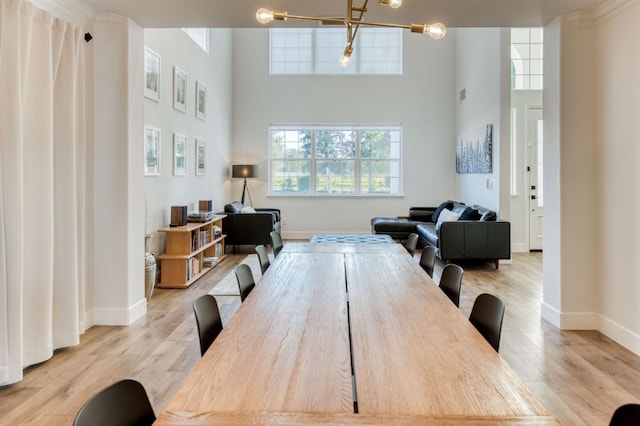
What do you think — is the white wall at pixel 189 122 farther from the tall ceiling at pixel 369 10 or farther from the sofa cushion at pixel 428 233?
the sofa cushion at pixel 428 233

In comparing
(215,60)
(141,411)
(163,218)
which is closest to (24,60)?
(141,411)

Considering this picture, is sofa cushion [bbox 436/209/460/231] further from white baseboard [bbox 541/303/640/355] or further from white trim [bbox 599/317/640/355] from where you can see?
white trim [bbox 599/317/640/355]

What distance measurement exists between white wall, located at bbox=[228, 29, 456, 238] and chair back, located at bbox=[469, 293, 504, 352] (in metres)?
6.74

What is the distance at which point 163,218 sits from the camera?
5027 millimetres

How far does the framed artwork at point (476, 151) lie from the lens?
6449mm

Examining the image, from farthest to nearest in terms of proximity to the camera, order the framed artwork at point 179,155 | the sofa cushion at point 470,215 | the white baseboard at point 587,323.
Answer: the sofa cushion at point 470,215
the framed artwork at point 179,155
the white baseboard at point 587,323

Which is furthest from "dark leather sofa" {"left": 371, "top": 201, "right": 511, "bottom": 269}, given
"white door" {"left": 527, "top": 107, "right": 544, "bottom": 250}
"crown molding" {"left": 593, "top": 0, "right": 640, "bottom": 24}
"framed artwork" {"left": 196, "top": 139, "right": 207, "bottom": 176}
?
"framed artwork" {"left": 196, "top": 139, "right": 207, "bottom": 176}

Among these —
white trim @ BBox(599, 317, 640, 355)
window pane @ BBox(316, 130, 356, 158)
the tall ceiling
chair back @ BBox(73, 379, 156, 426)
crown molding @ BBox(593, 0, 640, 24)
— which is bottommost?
white trim @ BBox(599, 317, 640, 355)

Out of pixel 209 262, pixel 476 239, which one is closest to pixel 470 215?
pixel 476 239

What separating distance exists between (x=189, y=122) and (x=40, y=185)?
11.8ft

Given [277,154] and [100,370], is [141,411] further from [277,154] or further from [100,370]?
[277,154]

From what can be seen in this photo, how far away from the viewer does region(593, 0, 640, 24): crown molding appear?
9.78 ft

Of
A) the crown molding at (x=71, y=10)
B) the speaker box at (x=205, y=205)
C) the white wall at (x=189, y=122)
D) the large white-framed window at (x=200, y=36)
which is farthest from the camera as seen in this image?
the large white-framed window at (x=200, y=36)

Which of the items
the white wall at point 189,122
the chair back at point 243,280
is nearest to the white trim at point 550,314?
the chair back at point 243,280
